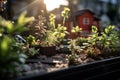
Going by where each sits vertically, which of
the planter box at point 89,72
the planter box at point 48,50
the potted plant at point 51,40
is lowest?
the planter box at point 89,72

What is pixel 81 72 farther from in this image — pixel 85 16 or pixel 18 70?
pixel 85 16

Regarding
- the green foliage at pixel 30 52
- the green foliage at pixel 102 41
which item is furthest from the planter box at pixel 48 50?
the green foliage at pixel 102 41

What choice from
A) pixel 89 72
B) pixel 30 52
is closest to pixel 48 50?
pixel 30 52

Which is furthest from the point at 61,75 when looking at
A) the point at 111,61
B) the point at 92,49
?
the point at 92,49

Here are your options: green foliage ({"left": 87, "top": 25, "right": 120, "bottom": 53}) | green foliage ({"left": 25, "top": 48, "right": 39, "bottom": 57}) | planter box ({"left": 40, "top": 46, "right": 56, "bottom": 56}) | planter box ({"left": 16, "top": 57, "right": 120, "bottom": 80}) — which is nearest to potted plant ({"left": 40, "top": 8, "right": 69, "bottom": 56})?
planter box ({"left": 40, "top": 46, "right": 56, "bottom": 56})

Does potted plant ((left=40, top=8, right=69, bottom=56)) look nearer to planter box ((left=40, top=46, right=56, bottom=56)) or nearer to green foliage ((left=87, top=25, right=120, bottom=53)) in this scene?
planter box ((left=40, top=46, right=56, bottom=56))

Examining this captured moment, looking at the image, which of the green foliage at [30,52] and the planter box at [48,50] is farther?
the planter box at [48,50]

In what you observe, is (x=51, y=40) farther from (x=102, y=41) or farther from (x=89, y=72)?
(x=89, y=72)

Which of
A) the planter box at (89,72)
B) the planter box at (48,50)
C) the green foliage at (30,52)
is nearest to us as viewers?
the planter box at (89,72)

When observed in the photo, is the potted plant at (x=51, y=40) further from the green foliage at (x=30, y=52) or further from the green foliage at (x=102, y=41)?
the green foliage at (x=102, y=41)
